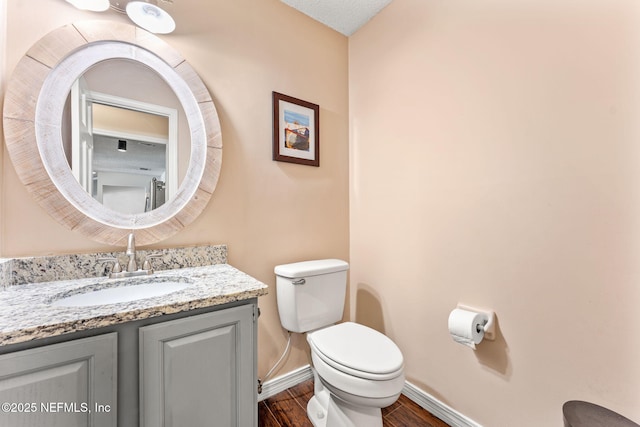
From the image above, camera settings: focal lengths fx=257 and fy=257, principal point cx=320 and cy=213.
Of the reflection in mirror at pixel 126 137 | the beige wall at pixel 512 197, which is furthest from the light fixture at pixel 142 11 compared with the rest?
the beige wall at pixel 512 197

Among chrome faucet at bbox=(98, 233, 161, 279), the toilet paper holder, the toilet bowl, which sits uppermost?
chrome faucet at bbox=(98, 233, 161, 279)

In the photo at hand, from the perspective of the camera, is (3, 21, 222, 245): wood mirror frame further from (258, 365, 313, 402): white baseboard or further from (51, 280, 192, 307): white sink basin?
(258, 365, 313, 402): white baseboard

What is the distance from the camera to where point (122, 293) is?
41.4 inches

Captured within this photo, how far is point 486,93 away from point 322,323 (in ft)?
4.94

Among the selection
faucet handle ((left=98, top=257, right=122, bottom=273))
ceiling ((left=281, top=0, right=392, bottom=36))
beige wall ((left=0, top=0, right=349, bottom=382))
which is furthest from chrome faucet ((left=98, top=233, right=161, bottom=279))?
ceiling ((left=281, top=0, right=392, bottom=36))

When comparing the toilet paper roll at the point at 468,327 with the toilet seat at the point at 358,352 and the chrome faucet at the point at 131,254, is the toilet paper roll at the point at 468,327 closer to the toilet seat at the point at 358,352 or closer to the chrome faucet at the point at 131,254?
the toilet seat at the point at 358,352

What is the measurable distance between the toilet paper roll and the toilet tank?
0.64 meters

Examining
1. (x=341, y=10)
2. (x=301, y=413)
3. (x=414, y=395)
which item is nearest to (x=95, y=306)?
(x=301, y=413)

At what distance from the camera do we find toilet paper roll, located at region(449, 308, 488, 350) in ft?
3.84

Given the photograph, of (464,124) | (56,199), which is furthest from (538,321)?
(56,199)

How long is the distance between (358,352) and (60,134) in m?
1.56

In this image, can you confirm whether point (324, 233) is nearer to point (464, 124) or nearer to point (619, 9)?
point (464, 124)

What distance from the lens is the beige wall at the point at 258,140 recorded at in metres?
1.04

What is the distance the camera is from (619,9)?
2.94 feet
